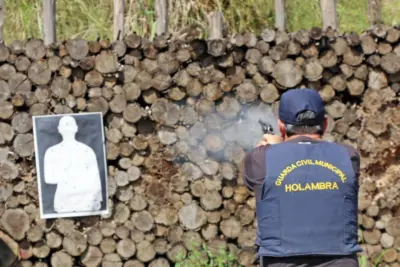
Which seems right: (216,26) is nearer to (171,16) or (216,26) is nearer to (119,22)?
(119,22)

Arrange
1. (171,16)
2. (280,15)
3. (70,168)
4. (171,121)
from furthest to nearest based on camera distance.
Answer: (171,16) → (280,15) → (70,168) → (171,121)

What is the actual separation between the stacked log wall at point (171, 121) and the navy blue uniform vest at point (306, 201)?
2.38 meters

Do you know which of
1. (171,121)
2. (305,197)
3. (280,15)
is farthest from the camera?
(280,15)

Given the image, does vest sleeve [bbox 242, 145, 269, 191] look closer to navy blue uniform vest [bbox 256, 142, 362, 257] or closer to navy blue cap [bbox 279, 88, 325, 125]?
navy blue uniform vest [bbox 256, 142, 362, 257]

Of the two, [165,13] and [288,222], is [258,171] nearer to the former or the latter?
[288,222]

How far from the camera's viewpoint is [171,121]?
6453 mm

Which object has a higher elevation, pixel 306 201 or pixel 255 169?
pixel 255 169

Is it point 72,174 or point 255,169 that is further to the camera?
point 72,174

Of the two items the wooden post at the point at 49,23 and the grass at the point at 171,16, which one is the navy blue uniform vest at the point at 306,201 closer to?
the wooden post at the point at 49,23

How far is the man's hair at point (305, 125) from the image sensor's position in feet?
13.5

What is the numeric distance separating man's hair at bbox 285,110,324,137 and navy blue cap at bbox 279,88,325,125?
0.01 metres

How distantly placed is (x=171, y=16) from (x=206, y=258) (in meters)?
3.21

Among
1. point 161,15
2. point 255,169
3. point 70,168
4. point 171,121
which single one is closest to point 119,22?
point 161,15

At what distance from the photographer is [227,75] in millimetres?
6516
